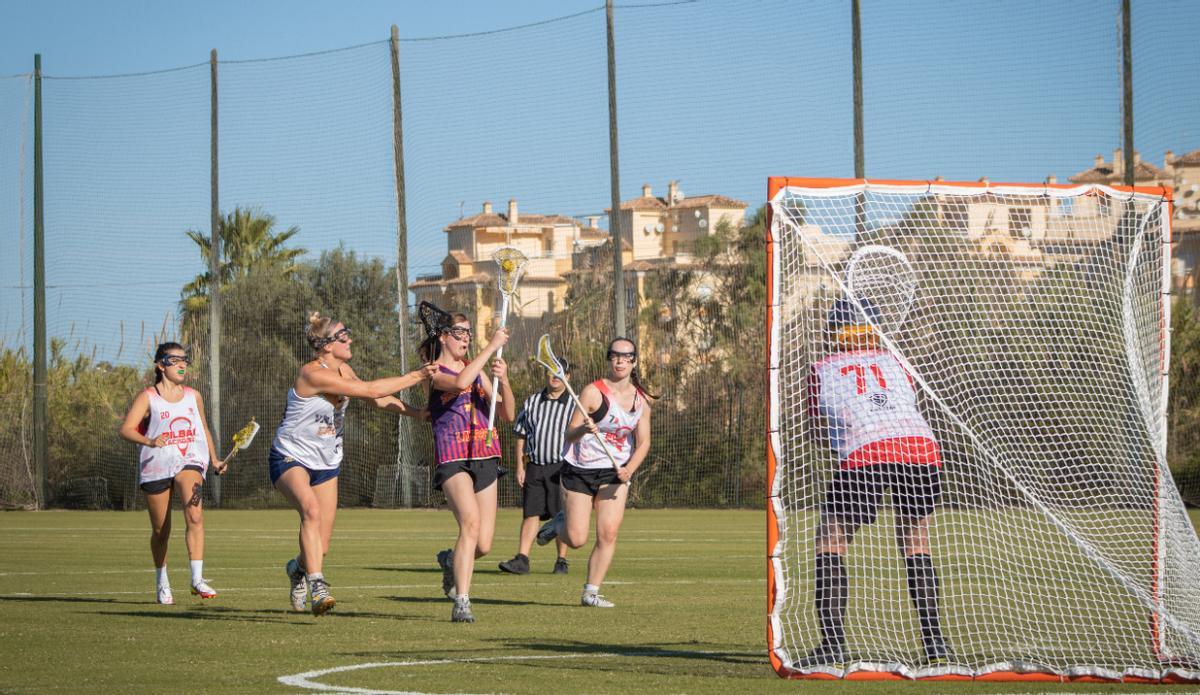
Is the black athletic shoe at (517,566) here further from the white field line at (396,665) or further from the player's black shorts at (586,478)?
the white field line at (396,665)

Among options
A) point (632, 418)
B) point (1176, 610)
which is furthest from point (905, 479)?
point (632, 418)

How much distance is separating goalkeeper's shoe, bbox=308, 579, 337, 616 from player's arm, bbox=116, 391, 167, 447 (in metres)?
2.69

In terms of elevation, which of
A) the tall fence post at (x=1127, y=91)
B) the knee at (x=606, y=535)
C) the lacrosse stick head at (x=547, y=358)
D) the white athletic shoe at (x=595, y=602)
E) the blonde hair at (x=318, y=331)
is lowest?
the white athletic shoe at (x=595, y=602)

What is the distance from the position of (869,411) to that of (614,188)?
1015 inches

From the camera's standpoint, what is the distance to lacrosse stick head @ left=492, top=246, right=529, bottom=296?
11508 millimetres

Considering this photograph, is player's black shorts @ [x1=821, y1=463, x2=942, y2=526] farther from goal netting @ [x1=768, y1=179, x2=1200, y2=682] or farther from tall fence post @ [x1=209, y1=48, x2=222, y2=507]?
tall fence post @ [x1=209, y1=48, x2=222, y2=507]

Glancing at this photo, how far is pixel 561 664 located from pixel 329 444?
3557 millimetres

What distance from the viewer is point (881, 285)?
928 cm

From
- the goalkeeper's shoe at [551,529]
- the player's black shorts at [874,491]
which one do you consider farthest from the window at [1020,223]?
the goalkeeper's shoe at [551,529]

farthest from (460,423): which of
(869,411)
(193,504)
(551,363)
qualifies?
(869,411)

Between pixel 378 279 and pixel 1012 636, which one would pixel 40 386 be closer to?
pixel 378 279

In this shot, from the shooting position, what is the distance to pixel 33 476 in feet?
122

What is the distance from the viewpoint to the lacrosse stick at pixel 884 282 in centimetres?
898

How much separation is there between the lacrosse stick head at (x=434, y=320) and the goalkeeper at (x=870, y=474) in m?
3.37
